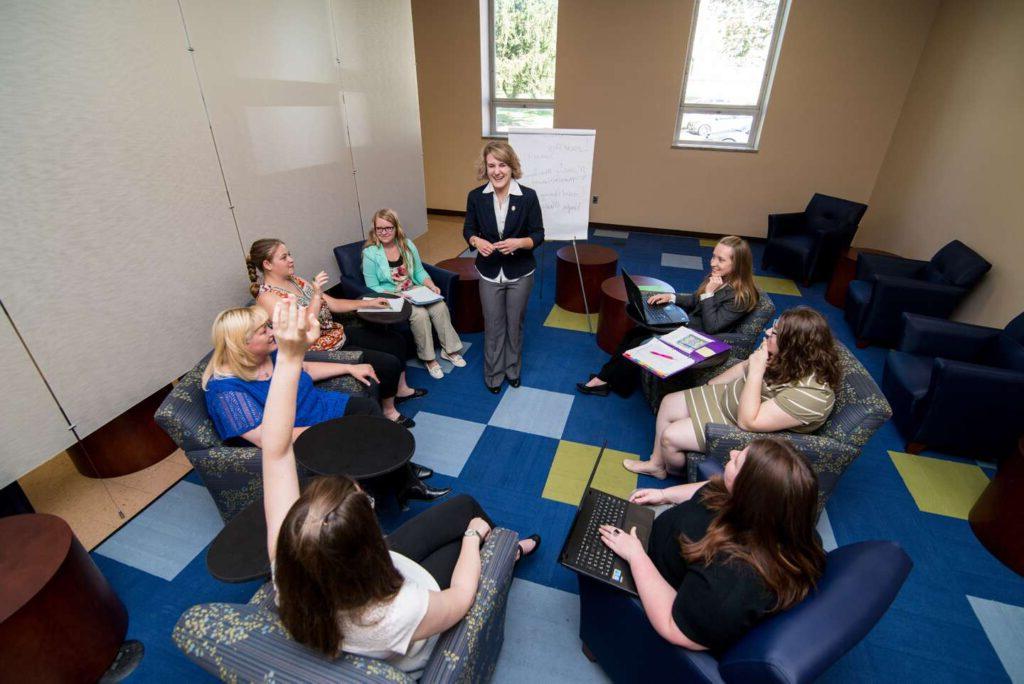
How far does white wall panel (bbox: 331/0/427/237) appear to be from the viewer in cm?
391

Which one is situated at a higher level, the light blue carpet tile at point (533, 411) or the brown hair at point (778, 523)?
the brown hair at point (778, 523)

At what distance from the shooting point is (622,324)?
12.0ft

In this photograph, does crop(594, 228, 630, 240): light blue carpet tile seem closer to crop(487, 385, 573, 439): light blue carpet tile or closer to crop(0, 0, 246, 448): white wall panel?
crop(487, 385, 573, 439): light blue carpet tile

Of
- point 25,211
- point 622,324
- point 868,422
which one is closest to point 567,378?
point 622,324

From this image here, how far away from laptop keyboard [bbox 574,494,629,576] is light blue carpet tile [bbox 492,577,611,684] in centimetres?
58

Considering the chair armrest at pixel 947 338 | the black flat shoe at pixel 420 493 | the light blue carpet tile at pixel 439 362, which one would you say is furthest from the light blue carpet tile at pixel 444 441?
the chair armrest at pixel 947 338

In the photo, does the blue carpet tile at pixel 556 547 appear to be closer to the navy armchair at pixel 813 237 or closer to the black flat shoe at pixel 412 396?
the black flat shoe at pixel 412 396

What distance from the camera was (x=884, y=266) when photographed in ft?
14.0

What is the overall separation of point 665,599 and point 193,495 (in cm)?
248

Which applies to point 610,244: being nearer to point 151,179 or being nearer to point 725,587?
point 151,179

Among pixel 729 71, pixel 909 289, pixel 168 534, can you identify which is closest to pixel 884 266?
pixel 909 289

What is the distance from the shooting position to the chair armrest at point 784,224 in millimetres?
5559

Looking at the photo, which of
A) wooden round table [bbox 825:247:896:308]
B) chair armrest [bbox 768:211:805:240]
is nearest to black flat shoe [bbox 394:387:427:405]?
wooden round table [bbox 825:247:896:308]

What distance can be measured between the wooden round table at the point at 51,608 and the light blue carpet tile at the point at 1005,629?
341cm
